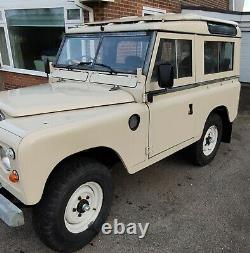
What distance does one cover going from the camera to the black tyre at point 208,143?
16.6 ft

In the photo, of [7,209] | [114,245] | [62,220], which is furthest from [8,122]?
[114,245]

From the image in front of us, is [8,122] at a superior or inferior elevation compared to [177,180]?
superior

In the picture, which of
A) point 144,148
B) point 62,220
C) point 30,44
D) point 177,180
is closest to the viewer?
point 62,220

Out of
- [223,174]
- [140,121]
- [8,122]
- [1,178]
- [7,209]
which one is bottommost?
[223,174]

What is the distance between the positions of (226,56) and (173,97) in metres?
1.61

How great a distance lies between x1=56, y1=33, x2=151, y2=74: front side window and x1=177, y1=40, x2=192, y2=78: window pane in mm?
593

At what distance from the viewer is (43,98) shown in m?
3.54

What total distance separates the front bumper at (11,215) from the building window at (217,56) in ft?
10.5

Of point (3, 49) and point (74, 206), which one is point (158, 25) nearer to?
point (74, 206)

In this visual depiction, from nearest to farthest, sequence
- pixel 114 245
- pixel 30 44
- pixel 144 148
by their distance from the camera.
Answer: pixel 114 245 < pixel 144 148 < pixel 30 44

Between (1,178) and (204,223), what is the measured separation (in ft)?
7.67

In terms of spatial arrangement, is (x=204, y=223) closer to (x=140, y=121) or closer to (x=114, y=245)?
(x=114, y=245)

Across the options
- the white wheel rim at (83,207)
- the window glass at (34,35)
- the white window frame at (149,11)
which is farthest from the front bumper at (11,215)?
the white window frame at (149,11)

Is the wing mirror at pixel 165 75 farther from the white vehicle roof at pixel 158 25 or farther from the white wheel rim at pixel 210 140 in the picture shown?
the white wheel rim at pixel 210 140
